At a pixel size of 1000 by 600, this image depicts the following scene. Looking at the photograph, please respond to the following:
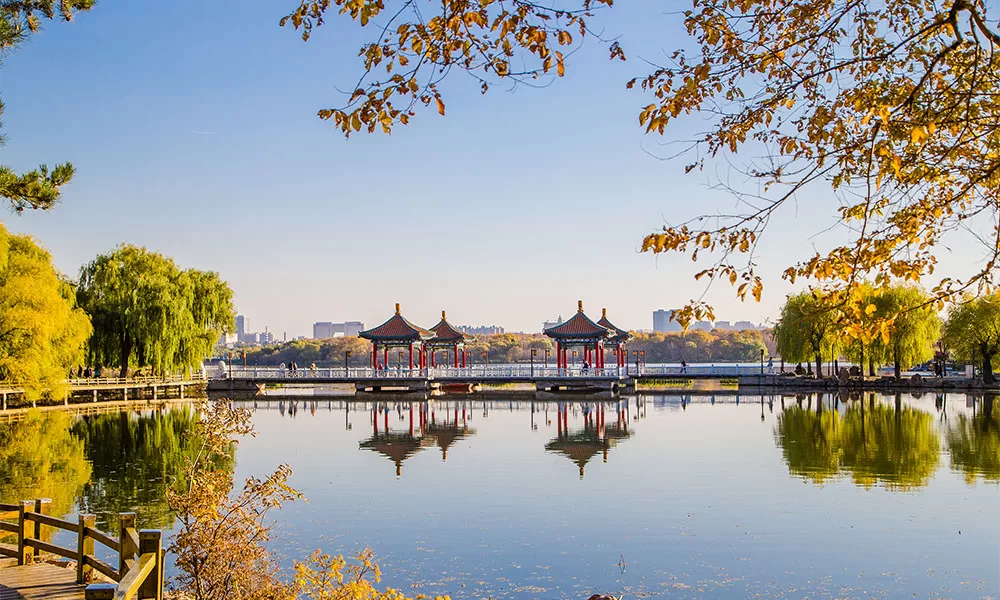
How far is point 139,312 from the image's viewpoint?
117 ft

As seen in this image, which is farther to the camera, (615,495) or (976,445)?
(976,445)

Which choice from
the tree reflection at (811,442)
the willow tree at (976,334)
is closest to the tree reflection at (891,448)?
the tree reflection at (811,442)

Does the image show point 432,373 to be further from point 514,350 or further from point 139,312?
point 514,350

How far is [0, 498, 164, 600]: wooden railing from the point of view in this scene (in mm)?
5250

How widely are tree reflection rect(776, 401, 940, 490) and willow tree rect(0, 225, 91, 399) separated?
2092 centimetres

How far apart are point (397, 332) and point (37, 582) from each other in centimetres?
3681

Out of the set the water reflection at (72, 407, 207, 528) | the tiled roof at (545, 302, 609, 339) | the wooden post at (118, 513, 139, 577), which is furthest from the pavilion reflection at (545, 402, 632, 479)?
the wooden post at (118, 513, 139, 577)

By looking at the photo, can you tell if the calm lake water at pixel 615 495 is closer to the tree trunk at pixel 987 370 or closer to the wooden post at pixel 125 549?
the wooden post at pixel 125 549

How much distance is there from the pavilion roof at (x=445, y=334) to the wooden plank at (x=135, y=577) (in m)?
39.7

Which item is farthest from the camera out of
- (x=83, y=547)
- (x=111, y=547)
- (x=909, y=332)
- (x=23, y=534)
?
(x=909, y=332)

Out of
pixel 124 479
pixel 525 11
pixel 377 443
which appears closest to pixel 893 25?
pixel 525 11

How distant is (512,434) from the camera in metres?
24.9

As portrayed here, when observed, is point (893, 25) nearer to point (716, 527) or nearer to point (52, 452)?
point (716, 527)

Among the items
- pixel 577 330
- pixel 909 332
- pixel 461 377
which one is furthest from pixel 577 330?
pixel 909 332
